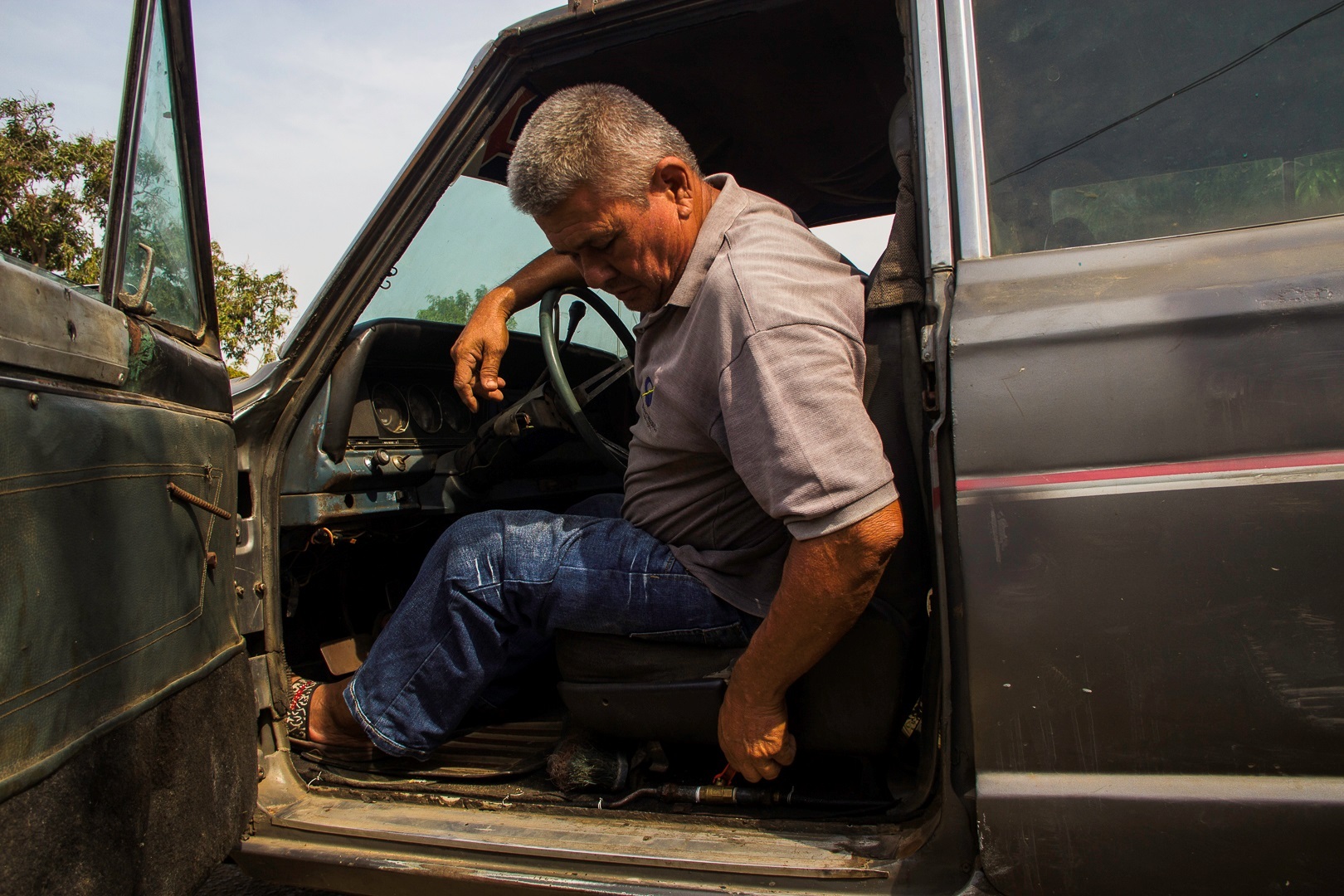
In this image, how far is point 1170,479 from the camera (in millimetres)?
1022

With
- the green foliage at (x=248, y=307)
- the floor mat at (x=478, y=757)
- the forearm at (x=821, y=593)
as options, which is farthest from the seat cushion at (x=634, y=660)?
the green foliage at (x=248, y=307)

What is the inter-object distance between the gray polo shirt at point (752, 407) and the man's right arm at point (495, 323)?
493 mm

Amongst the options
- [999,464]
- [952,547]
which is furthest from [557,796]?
[999,464]

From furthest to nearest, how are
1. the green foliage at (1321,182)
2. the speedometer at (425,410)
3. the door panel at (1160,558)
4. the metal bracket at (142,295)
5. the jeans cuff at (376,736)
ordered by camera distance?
the speedometer at (425,410)
the jeans cuff at (376,736)
the metal bracket at (142,295)
the green foliage at (1321,182)
the door panel at (1160,558)

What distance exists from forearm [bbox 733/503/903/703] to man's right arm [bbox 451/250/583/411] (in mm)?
987

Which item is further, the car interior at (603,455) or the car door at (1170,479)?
the car interior at (603,455)

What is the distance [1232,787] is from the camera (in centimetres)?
100

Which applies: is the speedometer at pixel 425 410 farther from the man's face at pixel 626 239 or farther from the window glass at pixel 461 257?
the man's face at pixel 626 239

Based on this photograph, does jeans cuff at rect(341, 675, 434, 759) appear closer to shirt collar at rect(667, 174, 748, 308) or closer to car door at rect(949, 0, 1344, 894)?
shirt collar at rect(667, 174, 748, 308)

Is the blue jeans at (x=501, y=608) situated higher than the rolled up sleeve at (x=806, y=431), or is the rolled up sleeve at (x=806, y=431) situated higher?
the rolled up sleeve at (x=806, y=431)

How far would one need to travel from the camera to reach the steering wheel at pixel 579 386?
2021mm

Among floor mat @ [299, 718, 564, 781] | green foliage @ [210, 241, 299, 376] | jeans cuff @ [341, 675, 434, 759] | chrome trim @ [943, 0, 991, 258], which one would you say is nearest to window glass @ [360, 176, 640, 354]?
jeans cuff @ [341, 675, 434, 759]

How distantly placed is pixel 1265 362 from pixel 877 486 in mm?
492

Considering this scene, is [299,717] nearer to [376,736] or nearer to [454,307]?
[376,736]
